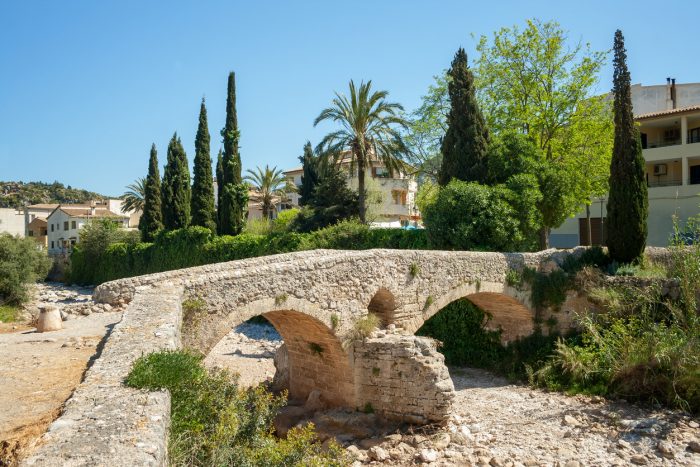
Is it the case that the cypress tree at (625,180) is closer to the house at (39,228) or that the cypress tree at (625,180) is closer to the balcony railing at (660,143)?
the balcony railing at (660,143)

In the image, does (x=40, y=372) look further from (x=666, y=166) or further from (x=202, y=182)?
(x=666, y=166)

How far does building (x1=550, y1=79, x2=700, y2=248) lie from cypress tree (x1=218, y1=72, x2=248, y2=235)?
2024 centimetres

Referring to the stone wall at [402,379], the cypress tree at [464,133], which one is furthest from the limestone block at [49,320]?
the cypress tree at [464,133]

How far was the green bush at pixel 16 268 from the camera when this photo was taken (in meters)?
32.0

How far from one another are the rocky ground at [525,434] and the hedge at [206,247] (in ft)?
30.1

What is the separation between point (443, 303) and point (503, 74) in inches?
560

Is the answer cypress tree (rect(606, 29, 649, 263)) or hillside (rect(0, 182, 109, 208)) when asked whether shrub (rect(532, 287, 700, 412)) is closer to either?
cypress tree (rect(606, 29, 649, 263))

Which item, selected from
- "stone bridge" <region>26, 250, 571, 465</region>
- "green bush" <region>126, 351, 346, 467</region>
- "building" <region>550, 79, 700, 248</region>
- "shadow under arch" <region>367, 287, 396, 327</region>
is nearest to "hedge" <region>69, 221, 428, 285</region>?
"stone bridge" <region>26, 250, 571, 465</region>

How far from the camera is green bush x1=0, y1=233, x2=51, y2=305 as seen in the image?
32.0m

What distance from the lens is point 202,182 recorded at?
116ft

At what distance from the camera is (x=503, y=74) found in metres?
25.9

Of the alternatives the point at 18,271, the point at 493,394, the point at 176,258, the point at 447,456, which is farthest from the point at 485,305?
the point at 18,271

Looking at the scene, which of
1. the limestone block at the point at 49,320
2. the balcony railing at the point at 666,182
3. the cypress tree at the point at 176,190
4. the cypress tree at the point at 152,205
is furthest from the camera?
the cypress tree at the point at 152,205

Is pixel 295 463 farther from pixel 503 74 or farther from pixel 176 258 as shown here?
pixel 176 258
